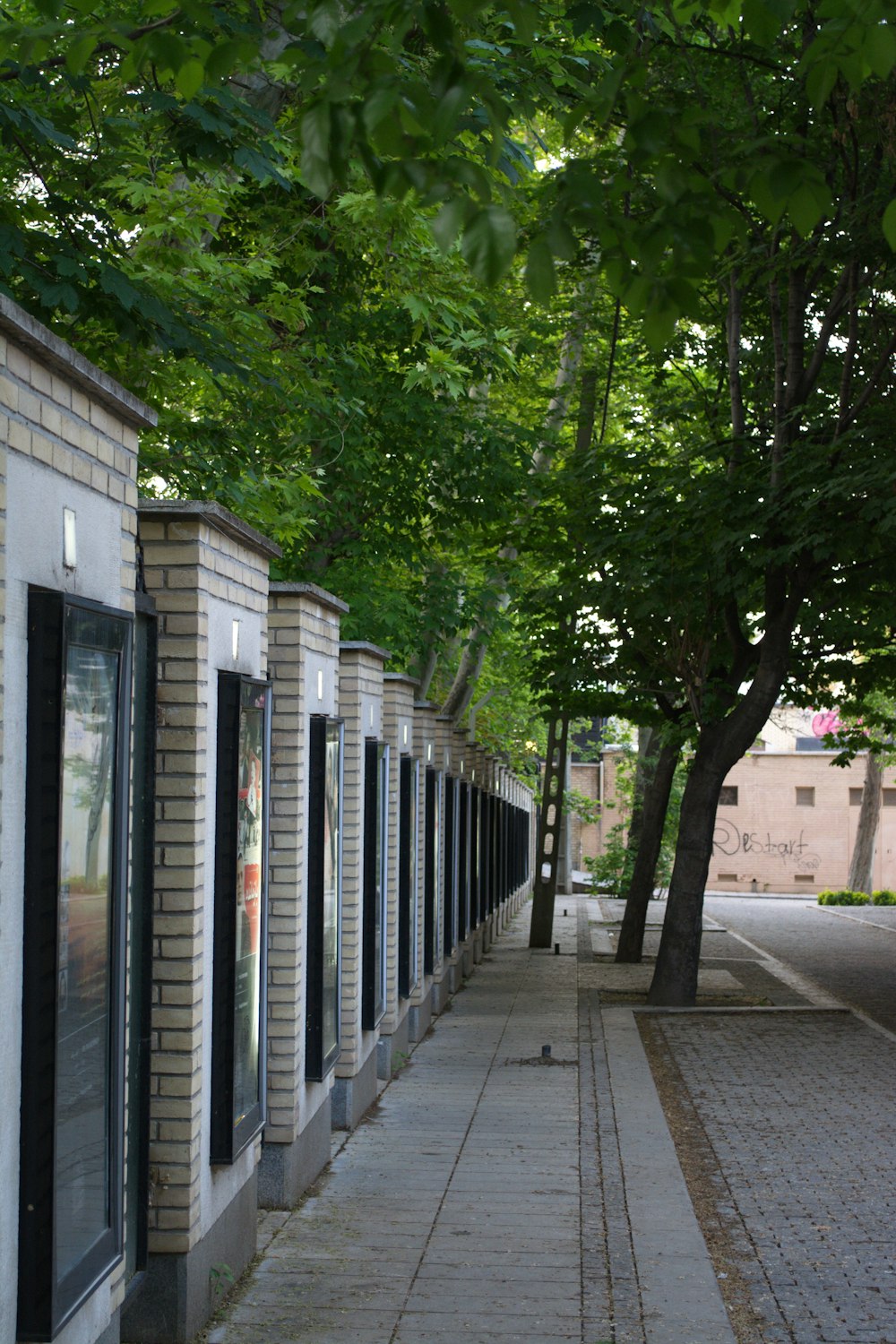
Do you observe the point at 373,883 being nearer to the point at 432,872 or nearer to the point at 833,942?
the point at 432,872

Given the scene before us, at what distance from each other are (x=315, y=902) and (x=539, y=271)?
194 inches

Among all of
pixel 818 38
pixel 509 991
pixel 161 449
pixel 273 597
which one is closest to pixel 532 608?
pixel 509 991

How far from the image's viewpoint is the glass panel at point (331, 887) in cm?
780

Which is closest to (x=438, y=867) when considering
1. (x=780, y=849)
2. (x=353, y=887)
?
(x=353, y=887)

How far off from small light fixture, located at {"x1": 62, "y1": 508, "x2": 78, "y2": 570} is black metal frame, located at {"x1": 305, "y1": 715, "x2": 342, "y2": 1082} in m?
3.73

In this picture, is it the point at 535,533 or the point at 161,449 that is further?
the point at 535,533

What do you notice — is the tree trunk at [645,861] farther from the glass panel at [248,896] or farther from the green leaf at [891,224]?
the green leaf at [891,224]

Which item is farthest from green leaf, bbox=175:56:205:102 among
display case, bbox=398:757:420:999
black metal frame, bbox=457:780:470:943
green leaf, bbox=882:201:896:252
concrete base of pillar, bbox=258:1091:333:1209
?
black metal frame, bbox=457:780:470:943

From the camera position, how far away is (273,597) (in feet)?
23.9

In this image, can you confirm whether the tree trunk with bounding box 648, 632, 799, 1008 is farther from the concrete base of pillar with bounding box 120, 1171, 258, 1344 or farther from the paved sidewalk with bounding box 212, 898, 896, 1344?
the concrete base of pillar with bounding box 120, 1171, 258, 1344

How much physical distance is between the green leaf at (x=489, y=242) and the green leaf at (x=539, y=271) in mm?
196

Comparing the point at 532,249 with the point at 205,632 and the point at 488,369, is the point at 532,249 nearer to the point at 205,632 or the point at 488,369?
the point at 205,632

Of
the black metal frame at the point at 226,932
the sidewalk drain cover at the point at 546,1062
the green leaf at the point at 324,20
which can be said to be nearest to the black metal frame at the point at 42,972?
the green leaf at the point at 324,20

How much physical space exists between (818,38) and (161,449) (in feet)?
26.6
